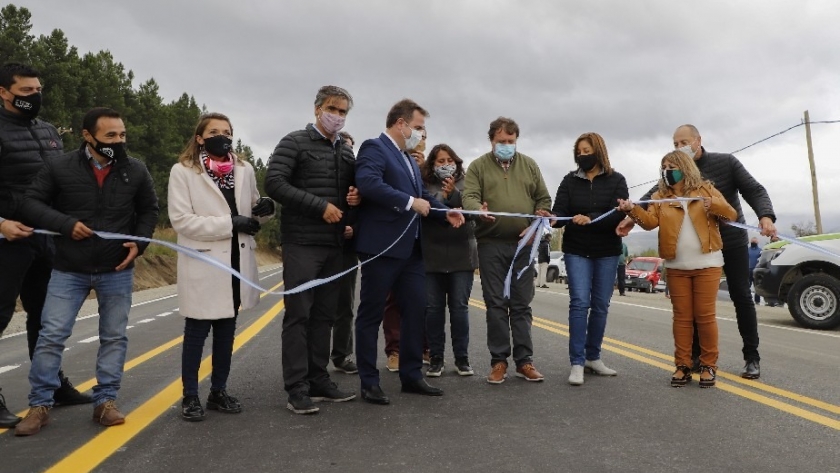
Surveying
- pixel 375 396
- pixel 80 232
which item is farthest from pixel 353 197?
pixel 80 232

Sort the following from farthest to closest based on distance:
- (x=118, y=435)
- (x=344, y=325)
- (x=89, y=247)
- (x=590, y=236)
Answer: (x=344, y=325) < (x=590, y=236) < (x=89, y=247) < (x=118, y=435)

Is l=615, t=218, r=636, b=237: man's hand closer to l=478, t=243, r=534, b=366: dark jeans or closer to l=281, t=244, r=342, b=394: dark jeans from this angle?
l=478, t=243, r=534, b=366: dark jeans

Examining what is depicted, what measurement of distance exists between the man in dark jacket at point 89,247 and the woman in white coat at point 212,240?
12.3 inches

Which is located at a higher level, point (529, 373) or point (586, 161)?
point (586, 161)

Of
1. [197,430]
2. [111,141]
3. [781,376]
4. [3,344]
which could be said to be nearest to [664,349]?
[781,376]

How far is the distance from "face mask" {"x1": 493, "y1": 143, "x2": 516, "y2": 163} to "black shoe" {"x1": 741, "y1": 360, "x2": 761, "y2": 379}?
2540mm

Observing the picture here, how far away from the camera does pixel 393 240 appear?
4879 millimetres

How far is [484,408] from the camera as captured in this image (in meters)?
4.54

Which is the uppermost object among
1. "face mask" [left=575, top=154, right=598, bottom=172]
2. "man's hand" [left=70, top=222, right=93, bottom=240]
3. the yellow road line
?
"face mask" [left=575, top=154, right=598, bottom=172]

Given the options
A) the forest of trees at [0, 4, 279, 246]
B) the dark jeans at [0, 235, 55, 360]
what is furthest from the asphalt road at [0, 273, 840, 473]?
the forest of trees at [0, 4, 279, 246]

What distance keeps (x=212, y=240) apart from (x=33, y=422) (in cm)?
141

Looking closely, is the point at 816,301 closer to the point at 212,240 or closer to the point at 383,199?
the point at 383,199

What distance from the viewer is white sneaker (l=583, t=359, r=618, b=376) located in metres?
5.75

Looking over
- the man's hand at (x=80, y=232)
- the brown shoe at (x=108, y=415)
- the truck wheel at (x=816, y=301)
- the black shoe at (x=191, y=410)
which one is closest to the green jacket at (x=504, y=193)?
the black shoe at (x=191, y=410)
